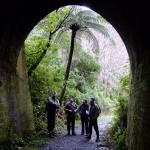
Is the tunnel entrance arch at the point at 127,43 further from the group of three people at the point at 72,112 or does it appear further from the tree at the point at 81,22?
the tree at the point at 81,22

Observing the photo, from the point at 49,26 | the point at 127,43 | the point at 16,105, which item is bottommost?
the point at 16,105

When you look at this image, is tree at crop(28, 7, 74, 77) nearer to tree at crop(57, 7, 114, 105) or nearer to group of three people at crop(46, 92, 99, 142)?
tree at crop(57, 7, 114, 105)

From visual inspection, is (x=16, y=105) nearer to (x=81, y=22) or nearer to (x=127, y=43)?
(x=127, y=43)

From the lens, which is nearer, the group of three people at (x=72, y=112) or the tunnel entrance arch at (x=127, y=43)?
the tunnel entrance arch at (x=127, y=43)

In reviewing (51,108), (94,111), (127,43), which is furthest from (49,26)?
(127,43)

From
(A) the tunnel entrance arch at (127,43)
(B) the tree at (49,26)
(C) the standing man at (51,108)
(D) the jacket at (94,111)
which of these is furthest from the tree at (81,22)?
(D) the jacket at (94,111)

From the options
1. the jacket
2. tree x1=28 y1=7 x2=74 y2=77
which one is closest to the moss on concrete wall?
the jacket

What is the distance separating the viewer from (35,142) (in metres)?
10.9

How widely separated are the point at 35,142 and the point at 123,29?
5129 mm

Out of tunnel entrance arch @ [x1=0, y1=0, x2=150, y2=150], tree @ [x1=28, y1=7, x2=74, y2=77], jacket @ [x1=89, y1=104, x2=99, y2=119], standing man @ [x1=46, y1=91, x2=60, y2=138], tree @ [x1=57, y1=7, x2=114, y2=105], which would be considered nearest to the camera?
tunnel entrance arch @ [x1=0, y1=0, x2=150, y2=150]

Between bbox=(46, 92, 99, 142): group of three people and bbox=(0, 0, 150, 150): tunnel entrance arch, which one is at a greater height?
bbox=(0, 0, 150, 150): tunnel entrance arch

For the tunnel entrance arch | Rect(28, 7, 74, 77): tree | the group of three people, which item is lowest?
the group of three people

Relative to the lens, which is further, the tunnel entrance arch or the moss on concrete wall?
the moss on concrete wall

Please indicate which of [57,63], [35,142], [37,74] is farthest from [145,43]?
[57,63]
